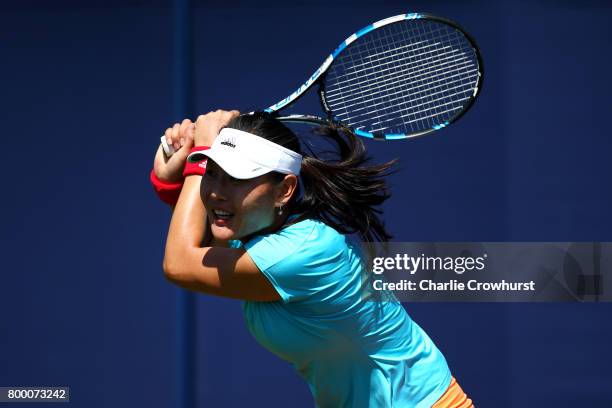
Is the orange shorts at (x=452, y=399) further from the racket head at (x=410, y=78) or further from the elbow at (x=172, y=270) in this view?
the racket head at (x=410, y=78)

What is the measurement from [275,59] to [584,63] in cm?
112

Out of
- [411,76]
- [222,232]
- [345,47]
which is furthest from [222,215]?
[411,76]

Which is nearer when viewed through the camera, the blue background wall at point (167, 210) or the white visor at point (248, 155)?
the white visor at point (248, 155)

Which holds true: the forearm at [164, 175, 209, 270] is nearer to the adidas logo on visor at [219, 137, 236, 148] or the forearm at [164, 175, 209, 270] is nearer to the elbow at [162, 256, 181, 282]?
the elbow at [162, 256, 181, 282]

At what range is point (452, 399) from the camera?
2.08 meters

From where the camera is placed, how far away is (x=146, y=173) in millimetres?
3854

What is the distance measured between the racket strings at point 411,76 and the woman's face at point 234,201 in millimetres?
1040

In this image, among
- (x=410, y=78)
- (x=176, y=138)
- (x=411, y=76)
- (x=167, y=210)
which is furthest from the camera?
(x=167, y=210)

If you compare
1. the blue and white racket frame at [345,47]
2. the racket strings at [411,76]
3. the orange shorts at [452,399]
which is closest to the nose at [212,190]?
the blue and white racket frame at [345,47]

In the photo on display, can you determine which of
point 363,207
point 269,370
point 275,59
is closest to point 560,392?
point 269,370

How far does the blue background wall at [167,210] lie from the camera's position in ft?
12.2

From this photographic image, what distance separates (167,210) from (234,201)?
190 cm

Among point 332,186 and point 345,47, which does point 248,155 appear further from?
point 345,47

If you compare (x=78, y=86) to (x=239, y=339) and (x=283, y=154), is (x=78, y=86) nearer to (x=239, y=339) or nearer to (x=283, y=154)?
(x=239, y=339)
